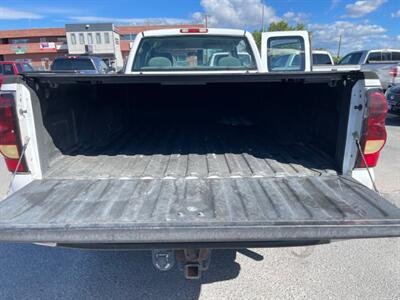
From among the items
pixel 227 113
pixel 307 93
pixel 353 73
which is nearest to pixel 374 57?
pixel 227 113

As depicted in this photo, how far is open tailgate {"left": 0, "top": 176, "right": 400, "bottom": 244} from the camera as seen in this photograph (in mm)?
1695

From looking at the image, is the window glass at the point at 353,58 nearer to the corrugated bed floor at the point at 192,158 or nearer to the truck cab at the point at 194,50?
the truck cab at the point at 194,50

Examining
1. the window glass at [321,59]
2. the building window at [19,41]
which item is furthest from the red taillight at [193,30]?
the building window at [19,41]

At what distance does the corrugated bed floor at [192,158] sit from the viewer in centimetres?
260

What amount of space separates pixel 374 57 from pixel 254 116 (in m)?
12.4

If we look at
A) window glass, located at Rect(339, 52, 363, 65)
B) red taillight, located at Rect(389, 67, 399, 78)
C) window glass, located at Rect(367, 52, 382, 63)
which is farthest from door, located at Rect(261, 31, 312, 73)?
window glass, located at Rect(339, 52, 363, 65)

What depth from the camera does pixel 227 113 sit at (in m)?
5.00

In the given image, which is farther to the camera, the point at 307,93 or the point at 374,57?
the point at 374,57

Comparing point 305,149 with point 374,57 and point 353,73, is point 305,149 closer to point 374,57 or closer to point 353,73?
point 353,73

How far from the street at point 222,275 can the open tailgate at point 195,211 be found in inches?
37.6

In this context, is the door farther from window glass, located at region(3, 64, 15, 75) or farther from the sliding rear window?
window glass, located at region(3, 64, 15, 75)

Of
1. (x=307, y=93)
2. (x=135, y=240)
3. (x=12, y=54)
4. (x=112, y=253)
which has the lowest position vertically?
(x=112, y=253)

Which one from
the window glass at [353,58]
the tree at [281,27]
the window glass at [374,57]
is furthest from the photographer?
the tree at [281,27]

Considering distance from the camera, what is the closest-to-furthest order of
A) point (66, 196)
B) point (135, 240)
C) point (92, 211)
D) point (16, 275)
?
1. point (135, 240)
2. point (92, 211)
3. point (66, 196)
4. point (16, 275)
